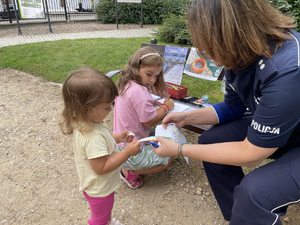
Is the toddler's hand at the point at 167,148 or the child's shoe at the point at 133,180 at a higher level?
the toddler's hand at the point at 167,148

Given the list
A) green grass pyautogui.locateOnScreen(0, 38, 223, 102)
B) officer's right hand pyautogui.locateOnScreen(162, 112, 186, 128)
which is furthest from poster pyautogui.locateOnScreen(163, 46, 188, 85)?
officer's right hand pyautogui.locateOnScreen(162, 112, 186, 128)

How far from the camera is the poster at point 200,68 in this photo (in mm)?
3414

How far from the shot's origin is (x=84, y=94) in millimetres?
1654

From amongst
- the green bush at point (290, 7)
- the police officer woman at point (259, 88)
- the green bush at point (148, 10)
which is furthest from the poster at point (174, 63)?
the green bush at point (148, 10)

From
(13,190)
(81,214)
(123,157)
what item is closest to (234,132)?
(123,157)

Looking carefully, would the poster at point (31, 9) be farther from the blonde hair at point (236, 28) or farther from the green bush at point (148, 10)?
the blonde hair at point (236, 28)

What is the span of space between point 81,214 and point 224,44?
1.64 metres

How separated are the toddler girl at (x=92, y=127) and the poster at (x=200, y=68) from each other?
186 centimetres

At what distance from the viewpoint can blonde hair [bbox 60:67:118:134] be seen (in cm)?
165

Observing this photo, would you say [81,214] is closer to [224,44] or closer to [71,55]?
[224,44]

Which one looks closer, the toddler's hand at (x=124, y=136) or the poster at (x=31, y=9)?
the toddler's hand at (x=124, y=136)

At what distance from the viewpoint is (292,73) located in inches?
55.7

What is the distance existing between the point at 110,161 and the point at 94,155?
110mm

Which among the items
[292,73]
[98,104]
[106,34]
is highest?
[292,73]
